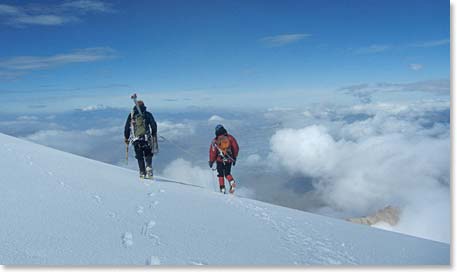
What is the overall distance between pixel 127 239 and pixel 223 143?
4.35 metres

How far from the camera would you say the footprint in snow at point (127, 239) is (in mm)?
3212

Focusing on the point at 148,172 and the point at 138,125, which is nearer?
the point at 138,125

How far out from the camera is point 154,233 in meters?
3.55

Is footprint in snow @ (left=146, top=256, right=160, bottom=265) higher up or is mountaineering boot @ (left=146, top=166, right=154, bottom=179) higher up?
mountaineering boot @ (left=146, top=166, right=154, bottom=179)

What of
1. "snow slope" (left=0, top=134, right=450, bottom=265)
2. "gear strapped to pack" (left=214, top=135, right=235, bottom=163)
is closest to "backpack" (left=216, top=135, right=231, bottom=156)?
"gear strapped to pack" (left=214, top=135, right=235, bottom=163)

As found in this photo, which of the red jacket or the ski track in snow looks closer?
the ski track in snow

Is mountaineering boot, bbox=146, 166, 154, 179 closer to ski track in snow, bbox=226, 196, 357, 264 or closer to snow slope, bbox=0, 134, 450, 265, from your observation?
snow slope, bbox=0, 134, 450, 265

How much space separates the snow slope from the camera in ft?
9.98

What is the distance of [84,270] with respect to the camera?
2.89m

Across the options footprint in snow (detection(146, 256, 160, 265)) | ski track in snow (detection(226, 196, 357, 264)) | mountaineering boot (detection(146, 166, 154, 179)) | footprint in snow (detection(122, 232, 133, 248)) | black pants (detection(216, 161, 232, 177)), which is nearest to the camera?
footprint in snow (detection(146, 256, 160, 265))

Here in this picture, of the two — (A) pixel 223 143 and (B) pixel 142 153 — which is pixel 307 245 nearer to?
(A) pixel 223 143

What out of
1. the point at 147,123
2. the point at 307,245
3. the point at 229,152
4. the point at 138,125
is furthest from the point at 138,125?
the point at 307,245

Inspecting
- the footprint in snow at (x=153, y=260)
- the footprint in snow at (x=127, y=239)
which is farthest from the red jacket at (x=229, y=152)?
the footprint in snow at (x=153, y=260)

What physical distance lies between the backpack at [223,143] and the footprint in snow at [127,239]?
4215 millimetres
